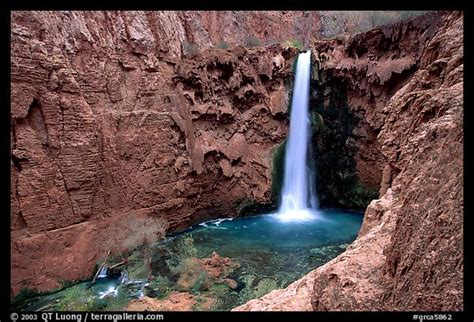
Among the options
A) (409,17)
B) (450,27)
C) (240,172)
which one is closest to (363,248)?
(450,27)

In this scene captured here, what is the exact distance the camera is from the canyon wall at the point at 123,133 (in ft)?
29.9

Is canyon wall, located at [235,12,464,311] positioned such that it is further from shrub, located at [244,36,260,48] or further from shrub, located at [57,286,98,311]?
shrub, located at [244,36,260,48]

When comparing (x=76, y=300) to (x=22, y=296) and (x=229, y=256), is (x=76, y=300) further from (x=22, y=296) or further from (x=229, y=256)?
(x=229, y=256)

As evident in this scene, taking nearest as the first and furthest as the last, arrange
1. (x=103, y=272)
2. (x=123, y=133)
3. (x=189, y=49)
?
(x=103, y=272), (x=123, y=133), (x=189, y=49)

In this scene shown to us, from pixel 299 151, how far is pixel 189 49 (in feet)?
26.1

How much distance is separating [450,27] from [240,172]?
1097 centimetres

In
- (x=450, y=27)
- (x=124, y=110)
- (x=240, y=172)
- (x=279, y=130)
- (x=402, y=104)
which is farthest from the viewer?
(x=279, y=130)

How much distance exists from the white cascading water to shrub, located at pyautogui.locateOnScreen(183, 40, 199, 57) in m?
5.83

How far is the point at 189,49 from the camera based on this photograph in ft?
47.6

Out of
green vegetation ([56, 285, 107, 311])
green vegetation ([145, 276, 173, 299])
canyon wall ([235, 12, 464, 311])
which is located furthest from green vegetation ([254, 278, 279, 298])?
green vegetation ([56, 285, 107, 311])

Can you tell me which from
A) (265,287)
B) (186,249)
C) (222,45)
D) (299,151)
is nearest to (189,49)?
(222,45)

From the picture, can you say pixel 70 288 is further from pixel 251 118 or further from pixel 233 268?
pixel 251 118

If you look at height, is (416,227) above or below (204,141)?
below

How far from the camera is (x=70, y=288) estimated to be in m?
9.41
